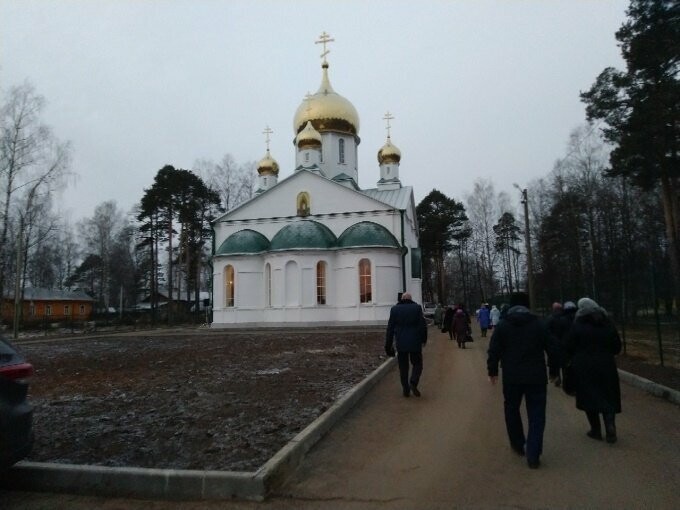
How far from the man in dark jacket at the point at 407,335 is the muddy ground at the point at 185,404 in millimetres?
1141

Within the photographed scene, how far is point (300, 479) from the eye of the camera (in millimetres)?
4867

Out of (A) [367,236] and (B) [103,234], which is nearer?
(A) [367,236]

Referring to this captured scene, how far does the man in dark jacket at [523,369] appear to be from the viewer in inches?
201

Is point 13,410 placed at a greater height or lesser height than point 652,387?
greater

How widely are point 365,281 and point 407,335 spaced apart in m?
19.1

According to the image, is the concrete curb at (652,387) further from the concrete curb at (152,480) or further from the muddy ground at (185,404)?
the concrete curb at (152,480)

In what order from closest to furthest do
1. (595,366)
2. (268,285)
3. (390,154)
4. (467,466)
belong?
(467,466) < (595,366) < (268,285) < (390,154)

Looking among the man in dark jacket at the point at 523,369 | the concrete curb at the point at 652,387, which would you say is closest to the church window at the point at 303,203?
the concrete curb at the point at 652,387

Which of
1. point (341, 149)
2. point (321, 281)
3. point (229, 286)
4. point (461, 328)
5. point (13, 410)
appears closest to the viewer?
point (13, 410)

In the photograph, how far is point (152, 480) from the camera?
178 inches

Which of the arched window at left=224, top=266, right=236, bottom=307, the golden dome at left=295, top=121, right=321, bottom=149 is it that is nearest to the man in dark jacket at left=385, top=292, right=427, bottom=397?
the arched window at left=224, top=266, right=236, bottom=307

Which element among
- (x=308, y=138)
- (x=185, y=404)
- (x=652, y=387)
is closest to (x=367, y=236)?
(x=308, y=138)

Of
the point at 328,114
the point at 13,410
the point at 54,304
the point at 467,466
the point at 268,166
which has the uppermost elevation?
the point at 328,114

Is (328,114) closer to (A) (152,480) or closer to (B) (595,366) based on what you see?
(B) (595,366)
